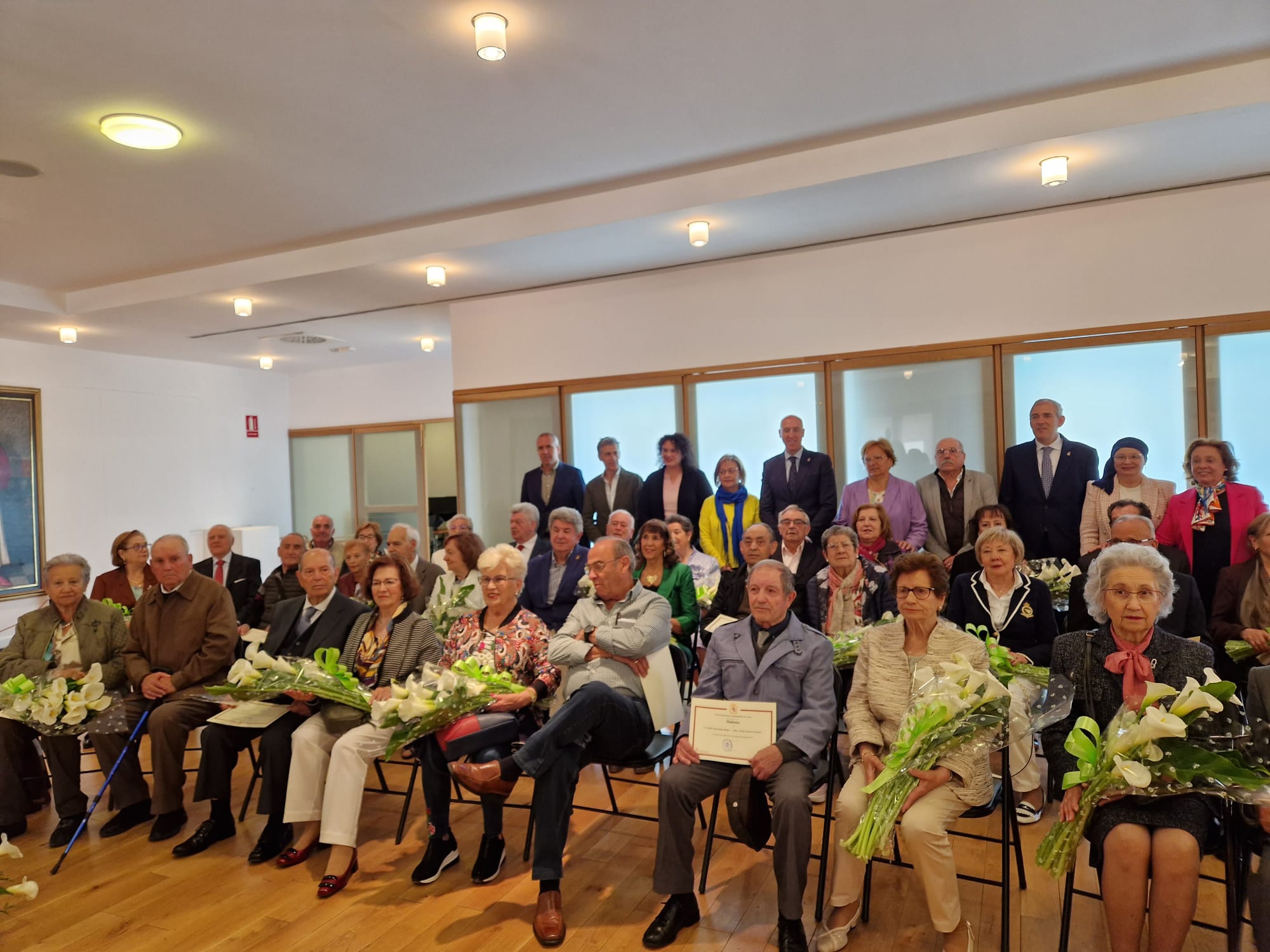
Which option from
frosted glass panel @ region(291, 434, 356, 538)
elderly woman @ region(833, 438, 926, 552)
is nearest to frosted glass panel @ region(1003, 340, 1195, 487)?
elderly woman @ region(833, 438, 926, 552)

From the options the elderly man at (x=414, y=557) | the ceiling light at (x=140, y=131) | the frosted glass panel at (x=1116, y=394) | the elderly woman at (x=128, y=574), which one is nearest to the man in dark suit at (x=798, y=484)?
the frosted glass panel at (x=1116, y=394)

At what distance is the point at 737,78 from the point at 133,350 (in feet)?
26.4

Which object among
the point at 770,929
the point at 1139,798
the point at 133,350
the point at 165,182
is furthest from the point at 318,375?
the point at 1139,798

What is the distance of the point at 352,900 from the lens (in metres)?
3.27

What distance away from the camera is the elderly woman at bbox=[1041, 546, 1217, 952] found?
232 centimetres

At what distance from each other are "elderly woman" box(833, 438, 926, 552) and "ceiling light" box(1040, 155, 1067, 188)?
1.80 m

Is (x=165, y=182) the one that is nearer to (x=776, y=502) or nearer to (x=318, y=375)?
(x=776, y=502)

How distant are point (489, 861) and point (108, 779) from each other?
6.66 ft

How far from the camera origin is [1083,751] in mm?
2371

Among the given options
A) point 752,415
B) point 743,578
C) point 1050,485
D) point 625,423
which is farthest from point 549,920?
point 625,423

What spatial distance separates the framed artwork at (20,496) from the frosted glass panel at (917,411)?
307 inches

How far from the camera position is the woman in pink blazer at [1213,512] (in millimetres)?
4492

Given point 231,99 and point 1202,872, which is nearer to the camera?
point 1202,872

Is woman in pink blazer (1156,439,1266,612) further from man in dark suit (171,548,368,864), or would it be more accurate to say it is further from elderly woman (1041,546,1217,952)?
man in dark suit (171,548,368,864)
